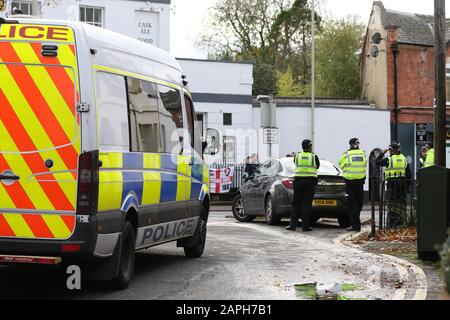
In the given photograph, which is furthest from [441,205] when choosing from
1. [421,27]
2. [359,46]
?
[359,46]

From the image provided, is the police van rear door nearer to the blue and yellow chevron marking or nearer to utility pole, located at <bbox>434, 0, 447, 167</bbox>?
the blue and yellow chevron marking

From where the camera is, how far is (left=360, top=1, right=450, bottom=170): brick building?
35.1 m

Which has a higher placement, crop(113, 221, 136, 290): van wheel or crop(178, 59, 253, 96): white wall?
crop(178, 59, 253, 96): white wall

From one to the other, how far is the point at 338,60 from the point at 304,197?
29017 mm

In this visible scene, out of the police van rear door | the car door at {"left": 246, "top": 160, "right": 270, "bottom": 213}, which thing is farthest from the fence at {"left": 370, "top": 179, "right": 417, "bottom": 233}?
the police van rear door

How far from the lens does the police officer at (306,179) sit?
16.4 metres

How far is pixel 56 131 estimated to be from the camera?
25.3ft

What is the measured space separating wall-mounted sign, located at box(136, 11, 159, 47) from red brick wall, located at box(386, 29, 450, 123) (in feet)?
33.4

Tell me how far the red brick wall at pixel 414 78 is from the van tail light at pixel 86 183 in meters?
29.0

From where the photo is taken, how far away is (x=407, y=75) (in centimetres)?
3578

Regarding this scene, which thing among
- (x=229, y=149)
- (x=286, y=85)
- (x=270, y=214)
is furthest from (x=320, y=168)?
(x=286, y=85)

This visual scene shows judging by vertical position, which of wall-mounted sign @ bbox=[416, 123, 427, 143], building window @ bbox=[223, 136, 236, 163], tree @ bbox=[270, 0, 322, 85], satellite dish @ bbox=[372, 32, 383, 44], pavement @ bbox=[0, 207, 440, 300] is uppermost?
tree @ bbox=[270, 0, 322, 85]
